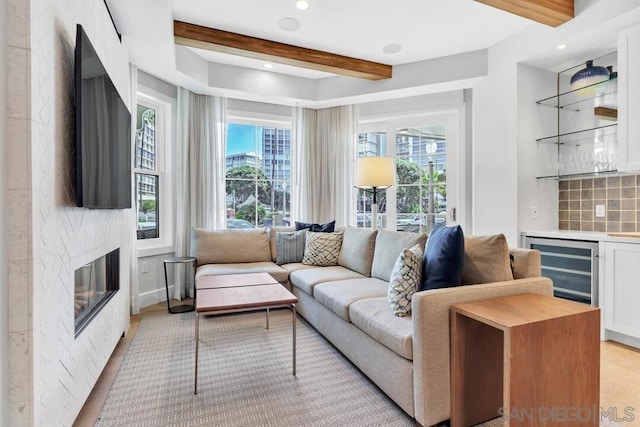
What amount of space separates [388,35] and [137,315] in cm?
380

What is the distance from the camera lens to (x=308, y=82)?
4.60 meters

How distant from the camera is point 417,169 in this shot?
456 cm

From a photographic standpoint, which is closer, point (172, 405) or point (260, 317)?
point (172, 405)

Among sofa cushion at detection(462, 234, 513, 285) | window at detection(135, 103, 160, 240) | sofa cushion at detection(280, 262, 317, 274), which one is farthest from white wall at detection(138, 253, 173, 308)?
sofa cushion at detection(462, 234, 513, 285)

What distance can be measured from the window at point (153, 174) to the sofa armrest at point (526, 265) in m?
3.63

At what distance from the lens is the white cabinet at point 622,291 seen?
255cm

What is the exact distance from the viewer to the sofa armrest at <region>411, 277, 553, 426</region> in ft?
5.35

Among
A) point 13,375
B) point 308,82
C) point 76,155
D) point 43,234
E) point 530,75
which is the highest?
point 308,82

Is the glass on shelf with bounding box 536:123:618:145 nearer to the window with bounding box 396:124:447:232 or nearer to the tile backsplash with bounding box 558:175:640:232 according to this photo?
the tile backsplash with bounding box 558:175:640:232

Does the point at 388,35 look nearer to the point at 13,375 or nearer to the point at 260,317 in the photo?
the point at 260,317

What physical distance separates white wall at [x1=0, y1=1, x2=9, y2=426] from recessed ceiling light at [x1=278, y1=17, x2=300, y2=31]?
2333mm

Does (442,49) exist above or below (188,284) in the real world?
above

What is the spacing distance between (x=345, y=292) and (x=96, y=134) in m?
1.89

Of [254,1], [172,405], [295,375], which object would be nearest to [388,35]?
[254,1]
